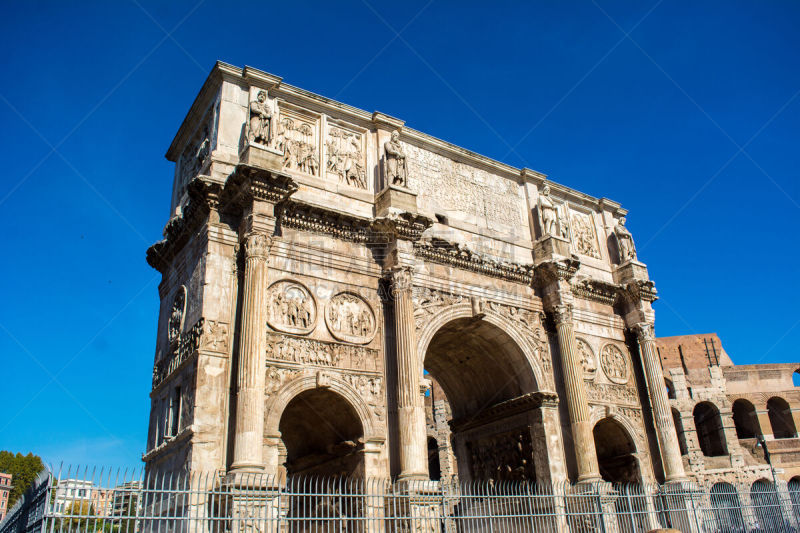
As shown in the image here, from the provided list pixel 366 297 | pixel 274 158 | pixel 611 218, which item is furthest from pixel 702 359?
pixel 274 158

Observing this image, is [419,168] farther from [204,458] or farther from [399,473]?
[204,458]

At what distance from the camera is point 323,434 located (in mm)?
14430

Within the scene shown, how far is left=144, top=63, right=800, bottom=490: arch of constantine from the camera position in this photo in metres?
12.6

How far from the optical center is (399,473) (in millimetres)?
12977

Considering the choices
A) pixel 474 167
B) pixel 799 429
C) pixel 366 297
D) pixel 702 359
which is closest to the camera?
pixel 366 297

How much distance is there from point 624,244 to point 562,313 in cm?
474

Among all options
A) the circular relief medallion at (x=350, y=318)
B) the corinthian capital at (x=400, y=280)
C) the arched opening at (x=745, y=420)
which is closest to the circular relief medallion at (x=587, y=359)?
the corinthian capital at (x=400, y=280)

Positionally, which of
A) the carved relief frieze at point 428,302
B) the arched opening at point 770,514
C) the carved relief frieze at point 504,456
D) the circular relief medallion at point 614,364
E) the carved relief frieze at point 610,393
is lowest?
the arched opening at point 770,514

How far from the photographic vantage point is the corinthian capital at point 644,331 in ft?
62.2

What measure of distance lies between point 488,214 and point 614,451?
779cm

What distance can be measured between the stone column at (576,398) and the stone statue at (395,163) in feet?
18.1

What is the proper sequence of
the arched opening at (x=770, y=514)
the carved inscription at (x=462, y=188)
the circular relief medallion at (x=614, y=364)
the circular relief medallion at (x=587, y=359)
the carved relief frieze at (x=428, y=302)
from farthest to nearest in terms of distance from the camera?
1. the circular relief medallion at (x=614, y=364)
2. the circular relief medallion at (x=587, y=359)
3. the carved inscription at (x=462, y=188)
4. the carved relief frieze at (x=428, y=302)
5. the arched opening at (x=770, y=514)

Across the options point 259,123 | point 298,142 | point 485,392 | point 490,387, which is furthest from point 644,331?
point 259,123

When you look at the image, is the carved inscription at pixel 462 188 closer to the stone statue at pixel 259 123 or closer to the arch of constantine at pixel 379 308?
the arch of constantine at pixel 379 308
